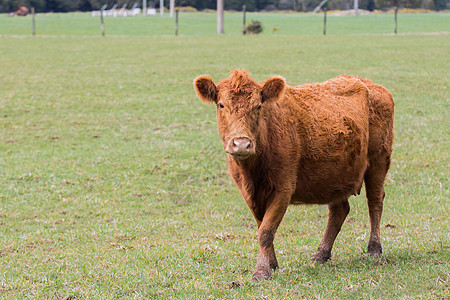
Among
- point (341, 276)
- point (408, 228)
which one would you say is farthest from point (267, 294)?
point (408, 228)

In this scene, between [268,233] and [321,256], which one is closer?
[268,233]

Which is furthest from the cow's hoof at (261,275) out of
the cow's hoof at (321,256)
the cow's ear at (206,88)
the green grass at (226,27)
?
the green grass at (226,27)

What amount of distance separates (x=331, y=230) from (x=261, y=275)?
174 centimetres

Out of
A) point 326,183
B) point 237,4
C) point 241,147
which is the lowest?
point 326,183

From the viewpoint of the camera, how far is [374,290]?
5.90 metres

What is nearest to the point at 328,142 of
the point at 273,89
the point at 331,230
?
the point at 273,89

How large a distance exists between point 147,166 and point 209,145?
223 cm

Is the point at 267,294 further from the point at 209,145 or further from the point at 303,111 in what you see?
the point at 209,145

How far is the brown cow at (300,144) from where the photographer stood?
6.50 metres

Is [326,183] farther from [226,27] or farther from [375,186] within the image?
[226,27]

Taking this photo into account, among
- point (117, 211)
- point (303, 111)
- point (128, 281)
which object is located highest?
point (303, 111)

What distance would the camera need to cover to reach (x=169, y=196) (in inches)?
494

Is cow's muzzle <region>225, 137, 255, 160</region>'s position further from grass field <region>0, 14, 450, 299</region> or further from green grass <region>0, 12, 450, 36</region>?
green grass <region>0, 12, 450, 36</region>

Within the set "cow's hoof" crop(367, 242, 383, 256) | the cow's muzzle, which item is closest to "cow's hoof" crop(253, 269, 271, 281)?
the cow's muzzle
